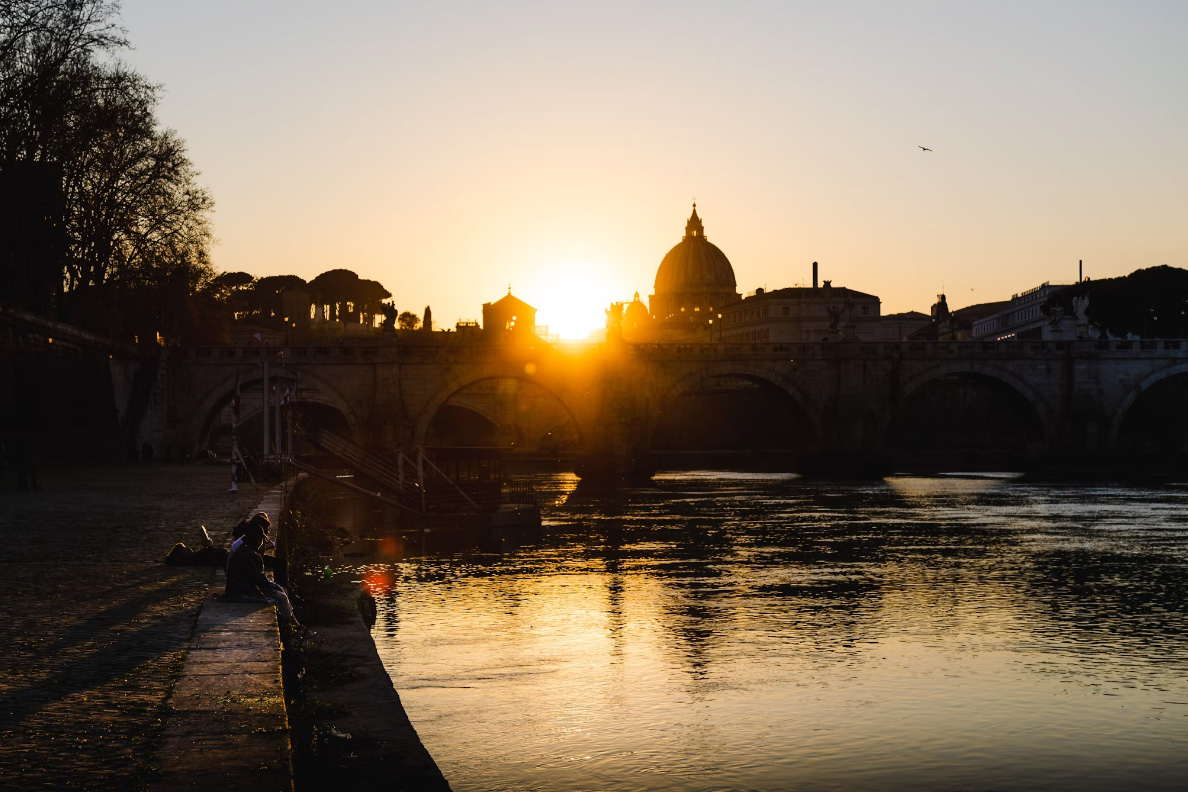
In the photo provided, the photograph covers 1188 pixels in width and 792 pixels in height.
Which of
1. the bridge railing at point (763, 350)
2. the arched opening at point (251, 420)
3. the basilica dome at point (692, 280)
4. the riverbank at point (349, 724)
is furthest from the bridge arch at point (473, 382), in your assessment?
the basilica dome at point (692, 280)

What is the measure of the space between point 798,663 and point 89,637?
7390mm

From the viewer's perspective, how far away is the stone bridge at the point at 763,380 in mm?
68250

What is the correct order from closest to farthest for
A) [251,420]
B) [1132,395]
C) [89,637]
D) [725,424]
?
[89,637], [1132,395], [251,420], [725,424]

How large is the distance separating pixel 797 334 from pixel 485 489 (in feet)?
363

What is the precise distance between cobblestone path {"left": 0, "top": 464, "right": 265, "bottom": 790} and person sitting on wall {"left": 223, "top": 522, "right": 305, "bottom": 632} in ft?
1.34

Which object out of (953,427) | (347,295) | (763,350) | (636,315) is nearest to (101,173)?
(763,350)

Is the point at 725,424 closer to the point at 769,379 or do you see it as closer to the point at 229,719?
the point at 769,379

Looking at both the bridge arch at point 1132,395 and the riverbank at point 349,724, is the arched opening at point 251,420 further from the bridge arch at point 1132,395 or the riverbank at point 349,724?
the riverbank at point 349,724

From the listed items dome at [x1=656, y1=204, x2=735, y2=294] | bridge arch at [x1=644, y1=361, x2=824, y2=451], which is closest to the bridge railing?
bridge arch at [x1=644, y1=361, x2=824, y2=451]

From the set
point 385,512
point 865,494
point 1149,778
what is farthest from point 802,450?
point 1149,778

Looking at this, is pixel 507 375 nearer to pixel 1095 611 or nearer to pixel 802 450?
pixel 802 450

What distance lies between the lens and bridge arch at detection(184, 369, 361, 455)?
66.2 metres

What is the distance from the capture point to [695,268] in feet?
627

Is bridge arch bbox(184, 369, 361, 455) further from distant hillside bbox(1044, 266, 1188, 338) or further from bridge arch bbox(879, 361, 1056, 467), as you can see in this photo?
distant hillside bbox(1044, 266, 1188, 338)
